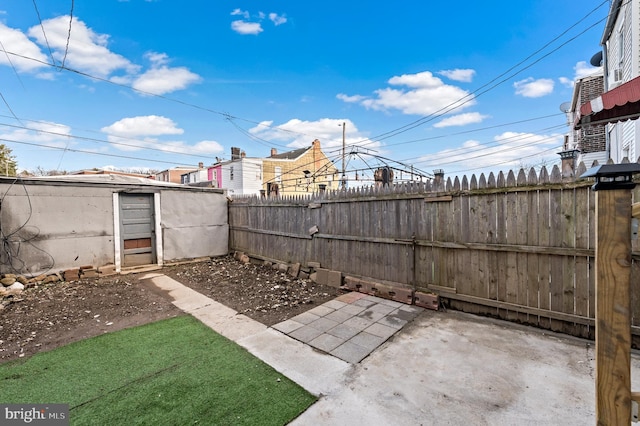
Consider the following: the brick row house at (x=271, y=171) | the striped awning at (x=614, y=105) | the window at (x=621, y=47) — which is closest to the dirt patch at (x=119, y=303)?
the striped awning at (x=614, y=105)

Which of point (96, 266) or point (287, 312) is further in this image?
point (96, 266)

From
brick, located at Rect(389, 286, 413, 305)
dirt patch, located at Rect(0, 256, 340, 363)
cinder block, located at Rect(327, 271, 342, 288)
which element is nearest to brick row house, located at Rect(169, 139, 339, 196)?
dirt patch, located at Rect(0, 256, 340, 363)

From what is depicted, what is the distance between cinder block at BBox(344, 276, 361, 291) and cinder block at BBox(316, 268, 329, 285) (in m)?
0.47

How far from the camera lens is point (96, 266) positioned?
6836mm

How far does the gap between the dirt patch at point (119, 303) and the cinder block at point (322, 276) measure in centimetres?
13

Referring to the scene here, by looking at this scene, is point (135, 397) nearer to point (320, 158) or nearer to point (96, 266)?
point (96, 266)

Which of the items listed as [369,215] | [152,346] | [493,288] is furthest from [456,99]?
[152,346]

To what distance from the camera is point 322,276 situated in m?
5.88

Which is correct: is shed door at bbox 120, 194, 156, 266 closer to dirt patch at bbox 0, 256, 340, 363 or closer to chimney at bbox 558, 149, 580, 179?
dirt patch at bbox 0, 256, 340, 363

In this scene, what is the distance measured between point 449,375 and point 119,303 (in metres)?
5.44

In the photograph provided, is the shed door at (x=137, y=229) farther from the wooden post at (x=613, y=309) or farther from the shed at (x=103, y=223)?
the wooden post at (x=613, y=309)

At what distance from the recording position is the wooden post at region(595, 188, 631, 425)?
1204 millimetres

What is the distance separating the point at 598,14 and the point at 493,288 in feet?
26.4

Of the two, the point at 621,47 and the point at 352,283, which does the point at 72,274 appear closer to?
the point at 352,283
